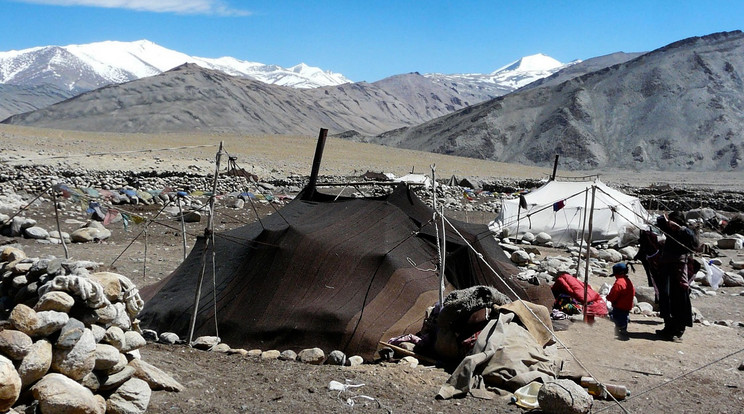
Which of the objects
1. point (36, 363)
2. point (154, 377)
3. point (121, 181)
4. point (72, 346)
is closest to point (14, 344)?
Answer: point (36, 363)

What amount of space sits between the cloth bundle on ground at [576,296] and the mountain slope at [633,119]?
57.4m

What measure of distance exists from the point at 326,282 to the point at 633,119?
224ft

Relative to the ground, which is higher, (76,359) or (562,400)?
(76,359)

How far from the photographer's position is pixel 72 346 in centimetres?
400

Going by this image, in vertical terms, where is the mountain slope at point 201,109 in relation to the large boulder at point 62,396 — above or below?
above

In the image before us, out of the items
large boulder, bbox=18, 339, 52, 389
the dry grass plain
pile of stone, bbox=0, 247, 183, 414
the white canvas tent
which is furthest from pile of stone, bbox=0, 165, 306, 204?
large boulder, bbox=18, 339, 52, 389

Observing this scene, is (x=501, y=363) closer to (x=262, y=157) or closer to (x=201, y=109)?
(x=262, y=157)

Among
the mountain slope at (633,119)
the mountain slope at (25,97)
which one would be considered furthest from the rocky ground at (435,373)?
the mountain slope at (25,97)

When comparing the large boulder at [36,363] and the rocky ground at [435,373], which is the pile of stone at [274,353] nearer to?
the rocky ground at [435,373]

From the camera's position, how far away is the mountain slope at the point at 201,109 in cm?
8975

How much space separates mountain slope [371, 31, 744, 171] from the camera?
63.6 m

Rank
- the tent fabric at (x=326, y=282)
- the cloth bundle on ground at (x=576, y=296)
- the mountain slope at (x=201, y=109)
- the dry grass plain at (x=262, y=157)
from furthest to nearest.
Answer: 1. the mountain slope at (x=201, y=109)
2. the dry grass plain at (x=262, y=157)
3. the cloth bundle on ground at (x=576, y=296)
4. the tent fabric at (x=326, y=282)

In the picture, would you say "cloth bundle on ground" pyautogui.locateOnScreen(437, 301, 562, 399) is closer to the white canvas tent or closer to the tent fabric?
the tent fabric

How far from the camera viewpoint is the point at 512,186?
32656 millimetres
